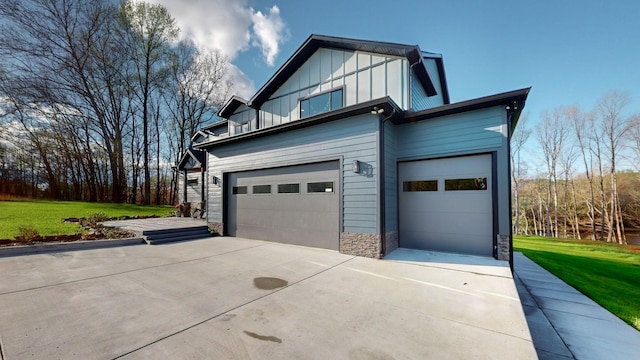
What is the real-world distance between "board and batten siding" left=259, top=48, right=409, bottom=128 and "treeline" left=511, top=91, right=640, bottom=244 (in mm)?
19130

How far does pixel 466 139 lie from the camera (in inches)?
244

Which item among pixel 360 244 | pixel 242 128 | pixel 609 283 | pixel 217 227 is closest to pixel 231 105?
pixel 242 128

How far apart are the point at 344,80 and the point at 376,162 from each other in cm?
387

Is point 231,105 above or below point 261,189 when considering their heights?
above

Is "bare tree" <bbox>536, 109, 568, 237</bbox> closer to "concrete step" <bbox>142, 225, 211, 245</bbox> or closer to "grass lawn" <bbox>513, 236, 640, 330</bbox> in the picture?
"grass lawn" <bbox>513, 236, 640, 330</bbox>

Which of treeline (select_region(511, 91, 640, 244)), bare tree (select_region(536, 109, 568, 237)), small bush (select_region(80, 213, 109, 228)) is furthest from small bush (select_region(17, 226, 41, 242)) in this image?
bare tree (select_region(536, 109, 568, 237))

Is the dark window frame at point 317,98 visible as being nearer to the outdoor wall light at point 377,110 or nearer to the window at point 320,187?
the outdoor wall light at point 377,110

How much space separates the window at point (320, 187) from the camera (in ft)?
23.2

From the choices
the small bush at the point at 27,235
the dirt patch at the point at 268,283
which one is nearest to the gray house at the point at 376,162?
the dirt patch at the point at 268,283

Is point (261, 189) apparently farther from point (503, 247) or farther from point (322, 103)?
point (503, 247)

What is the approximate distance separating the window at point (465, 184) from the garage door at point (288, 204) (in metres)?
3.14

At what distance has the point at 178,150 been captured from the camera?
2380 centimetres

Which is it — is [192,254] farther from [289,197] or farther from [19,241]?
[19,241]

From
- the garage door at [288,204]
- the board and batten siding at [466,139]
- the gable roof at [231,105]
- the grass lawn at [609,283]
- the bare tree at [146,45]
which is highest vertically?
the bare tree at [146,45]
